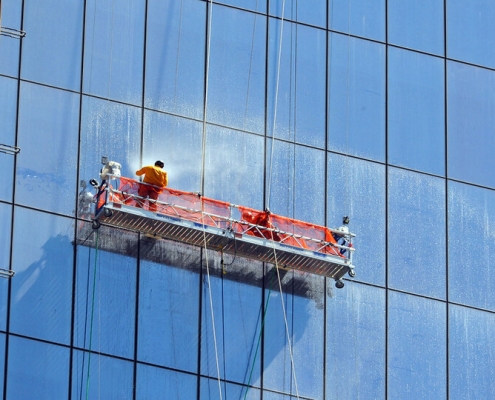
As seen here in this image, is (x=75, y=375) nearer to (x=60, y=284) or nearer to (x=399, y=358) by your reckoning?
(x=60, y=284)

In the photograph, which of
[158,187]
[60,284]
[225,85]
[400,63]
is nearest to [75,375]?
[60,284]

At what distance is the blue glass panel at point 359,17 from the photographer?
45.2m

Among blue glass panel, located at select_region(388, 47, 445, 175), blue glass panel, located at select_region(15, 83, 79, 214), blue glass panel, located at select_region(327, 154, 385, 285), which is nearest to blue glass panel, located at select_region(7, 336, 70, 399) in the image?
blue glass panel, located at select_region(15, 83, 79, 214)

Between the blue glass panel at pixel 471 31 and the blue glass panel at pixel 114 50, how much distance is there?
8571 mm

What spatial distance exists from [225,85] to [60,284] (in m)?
6.46

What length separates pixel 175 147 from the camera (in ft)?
139

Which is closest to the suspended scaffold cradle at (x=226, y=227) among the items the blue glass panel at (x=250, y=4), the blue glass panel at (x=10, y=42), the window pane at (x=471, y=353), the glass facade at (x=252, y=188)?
the glass facade at (x=252, y=188)

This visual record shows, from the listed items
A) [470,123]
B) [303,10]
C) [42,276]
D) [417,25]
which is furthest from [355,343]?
[417,25]

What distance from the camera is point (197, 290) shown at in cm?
4138

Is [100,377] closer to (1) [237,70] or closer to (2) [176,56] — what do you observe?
(2) [176,56]

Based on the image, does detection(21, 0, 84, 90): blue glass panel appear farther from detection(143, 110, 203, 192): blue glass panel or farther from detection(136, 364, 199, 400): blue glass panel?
detection(136, 364, 199, 400): blue glass panel

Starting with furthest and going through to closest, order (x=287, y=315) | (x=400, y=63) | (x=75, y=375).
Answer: (x=400, y=63), (x=287, y=315), (x=75, y=375)

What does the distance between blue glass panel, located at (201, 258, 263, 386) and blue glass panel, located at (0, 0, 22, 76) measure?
6.12 meters

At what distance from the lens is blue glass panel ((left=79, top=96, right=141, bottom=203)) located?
41.2 meters
